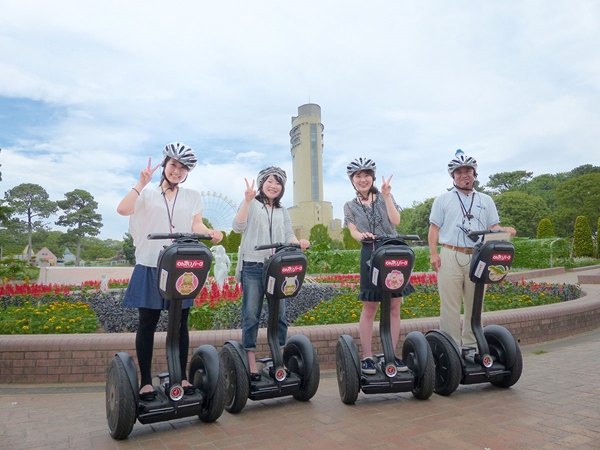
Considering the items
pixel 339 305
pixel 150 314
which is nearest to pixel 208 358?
pixel 150 314

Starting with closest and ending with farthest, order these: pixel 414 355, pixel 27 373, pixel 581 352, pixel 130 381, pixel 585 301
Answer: pixel 130 381, pixel 414 355, pixel 27 373, pixel 581 352, pixel 585 301

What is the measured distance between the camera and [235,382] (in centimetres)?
338

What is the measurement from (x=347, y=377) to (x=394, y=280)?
0.81m

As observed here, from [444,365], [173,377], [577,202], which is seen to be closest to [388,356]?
[444,365]

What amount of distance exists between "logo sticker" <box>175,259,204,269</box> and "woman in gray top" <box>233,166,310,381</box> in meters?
0.74

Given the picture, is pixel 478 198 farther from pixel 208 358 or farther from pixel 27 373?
pixel 27 373

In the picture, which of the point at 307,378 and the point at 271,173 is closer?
the point at 307,378

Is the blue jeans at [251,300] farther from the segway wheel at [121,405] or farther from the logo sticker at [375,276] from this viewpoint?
the segway wheel at [121,405]

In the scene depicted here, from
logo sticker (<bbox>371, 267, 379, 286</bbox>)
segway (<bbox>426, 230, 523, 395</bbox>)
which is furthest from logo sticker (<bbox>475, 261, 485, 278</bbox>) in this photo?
logo sticker (<bbox>371, 267, 379, 286</bbox>)

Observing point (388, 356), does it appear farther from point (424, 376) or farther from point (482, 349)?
point (482, 349)

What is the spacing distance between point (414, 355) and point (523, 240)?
20.0 metres

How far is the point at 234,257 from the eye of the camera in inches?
923

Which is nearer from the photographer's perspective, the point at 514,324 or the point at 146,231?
the point at 146,231

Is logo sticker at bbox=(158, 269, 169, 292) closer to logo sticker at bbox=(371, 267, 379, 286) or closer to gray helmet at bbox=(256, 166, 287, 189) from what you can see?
gray helmet at bbox=(256, 166, 287, 189)
